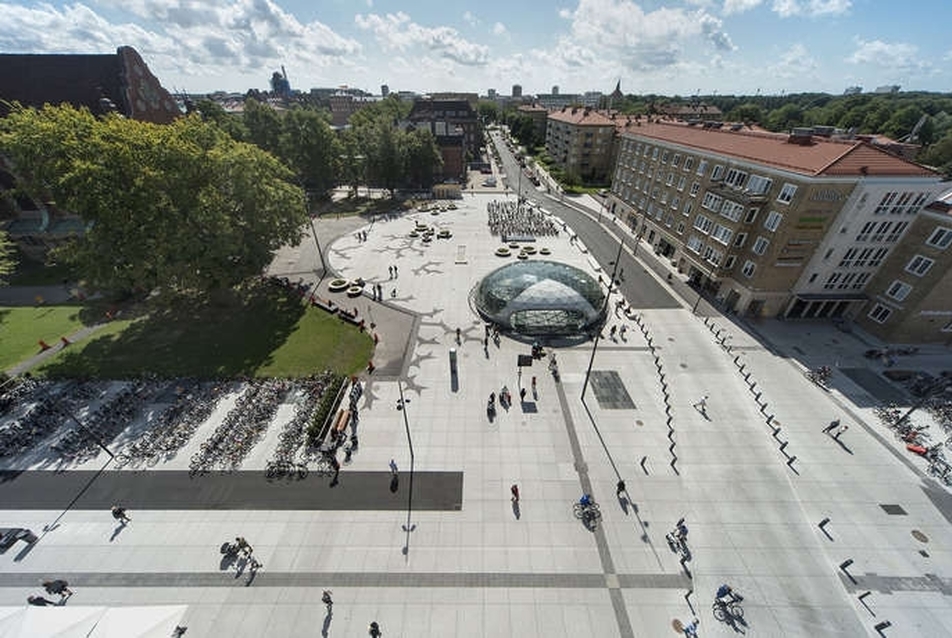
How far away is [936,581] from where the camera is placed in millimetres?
18875

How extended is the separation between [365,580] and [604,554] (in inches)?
529

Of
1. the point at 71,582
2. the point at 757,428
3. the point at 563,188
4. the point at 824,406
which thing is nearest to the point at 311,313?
the point at 71,582

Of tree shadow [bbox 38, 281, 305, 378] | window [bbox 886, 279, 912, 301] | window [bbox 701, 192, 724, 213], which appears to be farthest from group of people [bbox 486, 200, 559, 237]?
window [bbox 886, 279, 912, 301]

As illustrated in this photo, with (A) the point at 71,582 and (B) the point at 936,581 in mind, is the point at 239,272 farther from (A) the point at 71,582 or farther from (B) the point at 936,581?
(B) the point at 936,581

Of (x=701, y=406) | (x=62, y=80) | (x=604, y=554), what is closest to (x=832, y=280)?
(x=701, y=406)

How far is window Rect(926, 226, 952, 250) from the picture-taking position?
104 ft

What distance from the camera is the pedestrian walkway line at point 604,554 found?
1719 centimetres

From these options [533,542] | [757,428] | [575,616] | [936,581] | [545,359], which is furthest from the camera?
[545,359]

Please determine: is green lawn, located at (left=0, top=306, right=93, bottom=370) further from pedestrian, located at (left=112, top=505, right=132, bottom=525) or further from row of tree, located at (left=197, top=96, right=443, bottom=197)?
row of tree, located at (left=197, top=96, right=443, bottom=197)

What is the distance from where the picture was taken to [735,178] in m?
40.9

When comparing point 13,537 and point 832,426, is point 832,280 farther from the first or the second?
point 13,537

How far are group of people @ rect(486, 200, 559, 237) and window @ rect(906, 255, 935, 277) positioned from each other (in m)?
42.1

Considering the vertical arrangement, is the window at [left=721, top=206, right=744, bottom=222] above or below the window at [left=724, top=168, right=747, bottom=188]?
below

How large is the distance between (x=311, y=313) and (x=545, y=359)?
27.3m
